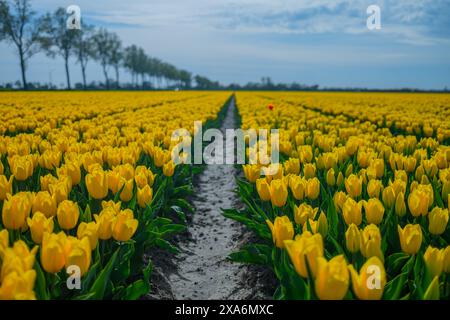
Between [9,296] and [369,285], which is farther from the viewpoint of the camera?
[369,285]

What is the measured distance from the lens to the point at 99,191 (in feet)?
11.0

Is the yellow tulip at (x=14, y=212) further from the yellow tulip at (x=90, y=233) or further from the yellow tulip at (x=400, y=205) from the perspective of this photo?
the yellow tulip at (x=400, y=205)

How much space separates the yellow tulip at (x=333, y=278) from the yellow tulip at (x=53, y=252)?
3.93 feet

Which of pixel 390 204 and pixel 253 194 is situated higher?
pixel 390 204

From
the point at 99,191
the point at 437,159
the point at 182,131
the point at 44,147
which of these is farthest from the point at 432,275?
the point at 182,131

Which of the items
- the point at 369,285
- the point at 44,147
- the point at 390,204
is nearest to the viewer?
the point at 369,285

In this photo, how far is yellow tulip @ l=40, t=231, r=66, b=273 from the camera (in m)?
2.06

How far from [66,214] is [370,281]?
1.74 meters

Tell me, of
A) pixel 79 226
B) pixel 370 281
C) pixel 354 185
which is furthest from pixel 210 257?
pixel 370 281

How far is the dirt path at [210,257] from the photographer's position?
12.7ft

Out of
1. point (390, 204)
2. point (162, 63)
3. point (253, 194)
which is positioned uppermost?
point (162, 63)

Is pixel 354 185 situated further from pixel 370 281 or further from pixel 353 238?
pixel 370 281

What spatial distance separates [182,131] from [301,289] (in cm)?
606
